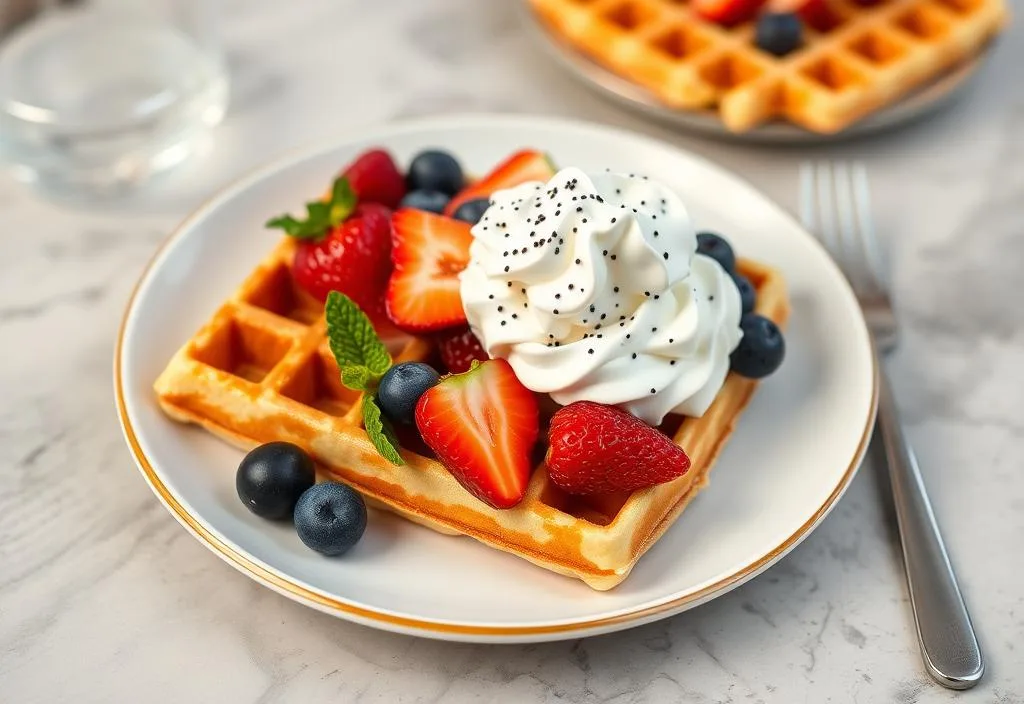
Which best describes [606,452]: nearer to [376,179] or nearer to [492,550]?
[492,550]

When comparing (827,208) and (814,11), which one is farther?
(814,11)

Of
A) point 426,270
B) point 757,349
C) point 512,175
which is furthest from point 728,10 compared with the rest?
point 426,270

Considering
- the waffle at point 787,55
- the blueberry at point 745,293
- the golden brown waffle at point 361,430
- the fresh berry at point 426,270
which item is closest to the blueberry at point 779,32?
the waffle at point 787,55

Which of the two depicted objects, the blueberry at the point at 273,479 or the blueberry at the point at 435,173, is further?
the blueberry at the point at 435,173

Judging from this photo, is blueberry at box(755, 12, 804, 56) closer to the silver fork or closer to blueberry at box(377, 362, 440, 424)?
the silver fork

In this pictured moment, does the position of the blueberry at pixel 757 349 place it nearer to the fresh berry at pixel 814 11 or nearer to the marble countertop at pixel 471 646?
the marble countertop at pixel 471 646

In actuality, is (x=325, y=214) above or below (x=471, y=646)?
above
